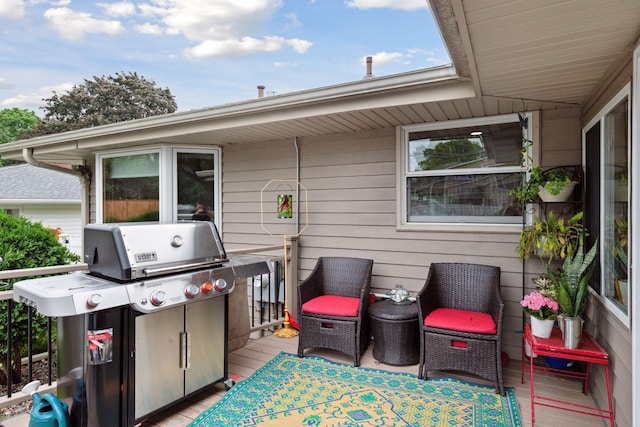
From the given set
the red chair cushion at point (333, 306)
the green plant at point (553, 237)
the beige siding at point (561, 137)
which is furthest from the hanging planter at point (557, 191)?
the red chair cushion at point (333, 306)

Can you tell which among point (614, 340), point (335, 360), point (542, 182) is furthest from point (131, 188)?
point (614, 340)

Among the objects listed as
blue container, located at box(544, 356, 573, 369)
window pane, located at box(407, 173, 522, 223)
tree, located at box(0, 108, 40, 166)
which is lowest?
blue container, located at box(544, 356, 573, 369)

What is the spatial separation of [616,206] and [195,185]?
445cm

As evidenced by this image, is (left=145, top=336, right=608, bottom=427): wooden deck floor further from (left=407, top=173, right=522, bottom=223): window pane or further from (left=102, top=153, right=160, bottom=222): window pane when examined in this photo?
(left=102, top=153, right=160, bottom=222): window pane

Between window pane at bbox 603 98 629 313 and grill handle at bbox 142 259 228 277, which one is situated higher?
window pane at bbox 603 98 629 313

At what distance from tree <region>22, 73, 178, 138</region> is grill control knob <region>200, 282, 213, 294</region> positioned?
71.1ft

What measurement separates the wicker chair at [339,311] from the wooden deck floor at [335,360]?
182 mm

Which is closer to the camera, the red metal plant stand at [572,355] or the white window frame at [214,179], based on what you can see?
the red metal plant stand at [572,355]

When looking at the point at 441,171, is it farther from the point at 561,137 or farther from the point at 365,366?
the point at 365,366

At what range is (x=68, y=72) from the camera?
22.0 m

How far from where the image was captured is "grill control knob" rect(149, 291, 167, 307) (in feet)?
7.30

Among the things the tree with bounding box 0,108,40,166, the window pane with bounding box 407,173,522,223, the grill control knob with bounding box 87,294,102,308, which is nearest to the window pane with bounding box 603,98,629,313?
the window pane with bounding box 407,173,522,223

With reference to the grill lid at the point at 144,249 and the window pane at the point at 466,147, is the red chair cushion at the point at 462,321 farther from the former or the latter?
the grill lid at the point at 144,249

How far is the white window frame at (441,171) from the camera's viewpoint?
3.36 metres
